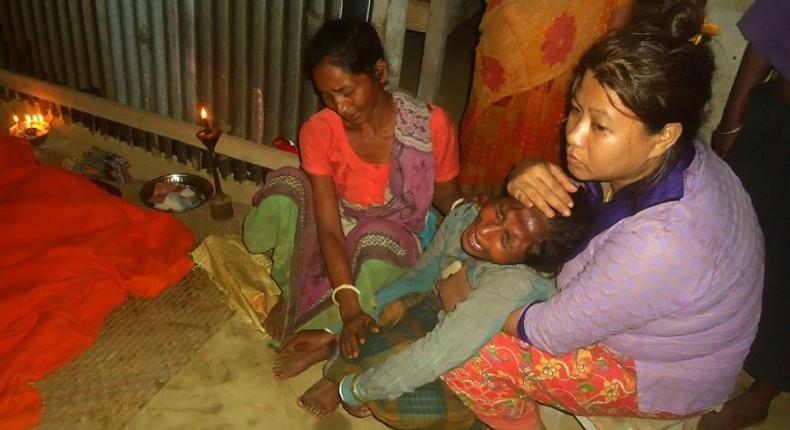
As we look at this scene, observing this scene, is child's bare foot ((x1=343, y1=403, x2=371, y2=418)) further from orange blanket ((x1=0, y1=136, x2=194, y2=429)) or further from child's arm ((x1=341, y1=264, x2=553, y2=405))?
orange blanket ((x1=0, y1=136, x2=194, y2=429))

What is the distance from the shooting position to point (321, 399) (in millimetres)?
2357

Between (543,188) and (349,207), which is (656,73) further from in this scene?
(349,207)

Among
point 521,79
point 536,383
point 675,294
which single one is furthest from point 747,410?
point 521,79

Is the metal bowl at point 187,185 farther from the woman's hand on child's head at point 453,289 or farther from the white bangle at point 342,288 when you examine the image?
the woman's hand on child's head at point 453,289

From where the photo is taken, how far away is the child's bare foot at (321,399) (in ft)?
7.70

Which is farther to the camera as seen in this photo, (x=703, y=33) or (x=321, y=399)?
(x=321, y=399)

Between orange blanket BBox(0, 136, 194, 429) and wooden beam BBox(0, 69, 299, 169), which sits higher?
wooden beam BBox(0, 69, 299, 169)

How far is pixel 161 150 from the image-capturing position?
374 cm

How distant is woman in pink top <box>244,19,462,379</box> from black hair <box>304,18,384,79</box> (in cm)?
3

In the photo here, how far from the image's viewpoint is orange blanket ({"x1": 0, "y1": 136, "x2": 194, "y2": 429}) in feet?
7.72

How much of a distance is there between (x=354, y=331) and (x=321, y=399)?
398 millimetres

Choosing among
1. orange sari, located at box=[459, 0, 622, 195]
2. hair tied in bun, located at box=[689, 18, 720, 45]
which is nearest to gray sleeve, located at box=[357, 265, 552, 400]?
hair tied in bun, located at box=[689, 18, 720, 45]

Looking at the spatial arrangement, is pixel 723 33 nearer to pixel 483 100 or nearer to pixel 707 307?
pixel 483 100

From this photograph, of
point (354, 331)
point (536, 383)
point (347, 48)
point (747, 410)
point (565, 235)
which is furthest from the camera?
point (747, 410)
